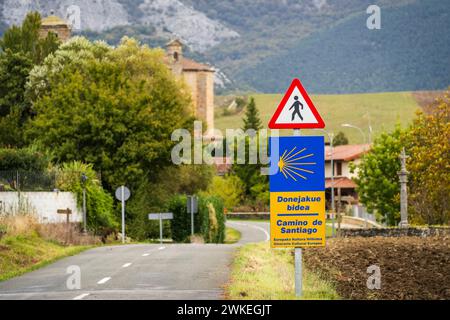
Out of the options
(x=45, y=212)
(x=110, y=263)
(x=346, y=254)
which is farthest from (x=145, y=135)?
(x=110, y=263)

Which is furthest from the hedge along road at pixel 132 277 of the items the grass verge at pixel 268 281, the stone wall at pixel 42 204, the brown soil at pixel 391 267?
the stone wall at pixel 42 204

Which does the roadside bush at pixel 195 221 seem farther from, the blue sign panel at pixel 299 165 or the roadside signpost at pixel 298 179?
the blue sign panel at pixel 299 165

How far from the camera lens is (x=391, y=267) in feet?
87.5

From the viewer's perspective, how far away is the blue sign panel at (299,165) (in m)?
16.4

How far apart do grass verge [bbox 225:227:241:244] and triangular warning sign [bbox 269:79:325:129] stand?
49392 mm

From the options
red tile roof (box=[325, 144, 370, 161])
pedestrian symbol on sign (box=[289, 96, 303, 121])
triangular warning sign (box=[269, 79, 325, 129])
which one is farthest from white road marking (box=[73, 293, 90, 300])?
red tile roof (box=[325, 144, 370, 161])

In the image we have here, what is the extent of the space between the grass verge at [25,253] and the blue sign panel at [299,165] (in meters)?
8.48

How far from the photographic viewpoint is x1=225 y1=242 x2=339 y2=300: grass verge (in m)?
17.3

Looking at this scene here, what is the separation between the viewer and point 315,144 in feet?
54.0

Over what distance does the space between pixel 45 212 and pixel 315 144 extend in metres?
26.3

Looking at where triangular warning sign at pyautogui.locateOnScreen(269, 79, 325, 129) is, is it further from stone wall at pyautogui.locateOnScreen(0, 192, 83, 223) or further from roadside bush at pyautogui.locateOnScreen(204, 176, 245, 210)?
roadside bush at pyautogui.locateOnScreen(204, 176, 245, 210)

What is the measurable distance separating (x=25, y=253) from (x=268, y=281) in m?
10.6

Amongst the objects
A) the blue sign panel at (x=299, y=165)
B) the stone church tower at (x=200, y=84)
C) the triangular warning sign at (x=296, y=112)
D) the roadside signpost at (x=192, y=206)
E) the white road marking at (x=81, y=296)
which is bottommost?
the white road marking at (x=81, y=296)

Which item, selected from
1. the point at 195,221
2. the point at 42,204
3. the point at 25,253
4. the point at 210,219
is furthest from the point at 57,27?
the point at 25,253
